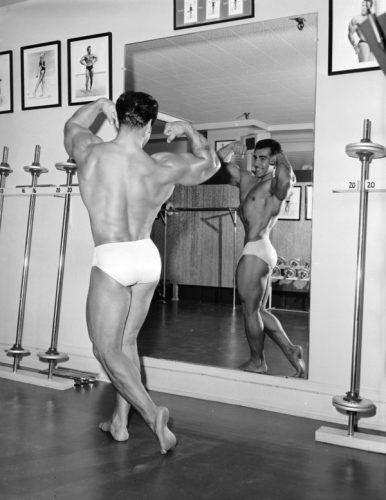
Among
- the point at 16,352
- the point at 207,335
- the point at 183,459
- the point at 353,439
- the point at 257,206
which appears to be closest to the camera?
the point at 183,459

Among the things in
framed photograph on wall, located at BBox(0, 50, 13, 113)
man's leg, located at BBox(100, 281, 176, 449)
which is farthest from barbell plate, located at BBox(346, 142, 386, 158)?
framed photograph on wall, located at BBox(0, 50, 13, 113)

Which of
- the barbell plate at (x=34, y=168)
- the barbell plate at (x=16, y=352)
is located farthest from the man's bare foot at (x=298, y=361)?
the barbell plate at (x=34, y=168)

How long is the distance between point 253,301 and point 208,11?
6.74 ft

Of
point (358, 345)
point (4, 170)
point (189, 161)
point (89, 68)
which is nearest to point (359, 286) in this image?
point (358, 345)

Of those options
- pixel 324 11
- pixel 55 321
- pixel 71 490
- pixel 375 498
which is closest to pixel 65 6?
pixel 324 11

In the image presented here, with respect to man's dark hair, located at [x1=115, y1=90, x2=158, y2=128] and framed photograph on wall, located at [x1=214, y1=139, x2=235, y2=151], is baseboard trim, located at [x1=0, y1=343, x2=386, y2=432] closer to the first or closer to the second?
framed photograph on wall, located at [x1=214, y1=139, x2=235, y2=151]

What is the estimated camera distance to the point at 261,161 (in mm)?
3900

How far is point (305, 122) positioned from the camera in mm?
3736

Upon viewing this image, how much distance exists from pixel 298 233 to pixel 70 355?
216 centimetres

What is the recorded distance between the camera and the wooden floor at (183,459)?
258 cm

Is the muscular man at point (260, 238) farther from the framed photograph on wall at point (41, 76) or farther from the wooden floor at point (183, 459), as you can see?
the framed photograph on wall at point (41, 76)

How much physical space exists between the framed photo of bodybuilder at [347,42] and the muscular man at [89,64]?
6.27ft

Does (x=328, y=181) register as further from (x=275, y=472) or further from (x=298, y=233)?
(x=275, y=472)

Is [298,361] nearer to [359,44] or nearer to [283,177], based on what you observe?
[283,177]
